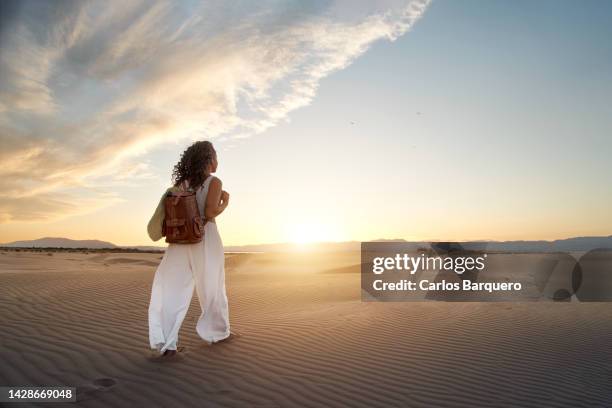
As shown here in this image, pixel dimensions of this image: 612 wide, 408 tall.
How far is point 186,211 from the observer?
5.45 meters

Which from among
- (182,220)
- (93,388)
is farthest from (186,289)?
(93,388)

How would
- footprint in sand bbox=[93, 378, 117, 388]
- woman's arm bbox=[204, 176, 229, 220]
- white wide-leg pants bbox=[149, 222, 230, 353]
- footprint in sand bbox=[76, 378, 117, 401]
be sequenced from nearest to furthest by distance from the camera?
footprint in sand bbox=[76, 378, 117, 401]
footprint in sand bbox=[93, 378, 117, 388]
white wide-leg pants bbox=[149, 222, 230, 353]
woman's arm bbox=[204, 176, 229, 220]

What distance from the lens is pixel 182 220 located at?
545cm

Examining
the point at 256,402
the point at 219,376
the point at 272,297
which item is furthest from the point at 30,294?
the point at 256,402

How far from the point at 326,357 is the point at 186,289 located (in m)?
1.93

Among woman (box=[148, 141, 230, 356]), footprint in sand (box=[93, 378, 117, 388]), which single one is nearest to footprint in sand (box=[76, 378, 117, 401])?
footprint in sand (box=[93, 378, 117, 388])

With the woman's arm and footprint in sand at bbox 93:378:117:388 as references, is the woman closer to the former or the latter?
the woman's arm

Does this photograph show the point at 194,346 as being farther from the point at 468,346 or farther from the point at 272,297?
the point at 272,297

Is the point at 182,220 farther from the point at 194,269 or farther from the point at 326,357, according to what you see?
the point at 326,357

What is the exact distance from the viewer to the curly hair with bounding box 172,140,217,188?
5809 millimetres

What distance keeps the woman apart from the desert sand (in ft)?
1.11

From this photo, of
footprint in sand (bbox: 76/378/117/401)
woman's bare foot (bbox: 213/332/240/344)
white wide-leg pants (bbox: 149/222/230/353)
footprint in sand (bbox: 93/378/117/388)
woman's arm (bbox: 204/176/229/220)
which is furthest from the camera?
woman's bare foot (bbox: 213/332/240/344)

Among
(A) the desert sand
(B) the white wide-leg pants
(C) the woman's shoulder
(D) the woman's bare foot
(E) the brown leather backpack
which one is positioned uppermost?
(C) the woman's shoulder

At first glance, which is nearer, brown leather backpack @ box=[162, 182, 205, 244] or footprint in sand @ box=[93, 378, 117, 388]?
footprint in sand @ box=[93, 378, 117, 388]
